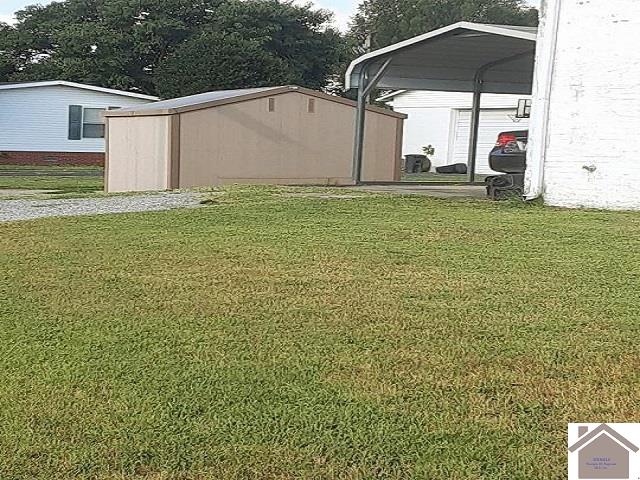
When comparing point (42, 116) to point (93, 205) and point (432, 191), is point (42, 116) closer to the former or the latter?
point (432, 191)

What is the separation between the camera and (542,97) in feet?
36.3

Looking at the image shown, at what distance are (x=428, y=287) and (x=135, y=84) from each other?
37.8m

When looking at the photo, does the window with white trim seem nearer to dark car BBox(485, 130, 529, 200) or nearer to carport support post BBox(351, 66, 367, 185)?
carport support post BBox(351, 66, 367, 185)

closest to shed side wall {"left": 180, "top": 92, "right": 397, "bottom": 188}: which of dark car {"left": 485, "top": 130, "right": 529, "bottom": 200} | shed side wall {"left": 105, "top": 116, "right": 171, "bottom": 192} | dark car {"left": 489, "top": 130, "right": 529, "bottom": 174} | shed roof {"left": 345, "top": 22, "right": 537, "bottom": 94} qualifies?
shed side wall {"left": 105, "top": 116, "right": 171, "bottom": 192}

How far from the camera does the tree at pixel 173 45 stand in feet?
127

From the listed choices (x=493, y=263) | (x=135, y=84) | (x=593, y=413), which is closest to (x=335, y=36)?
(x=135, y=84)

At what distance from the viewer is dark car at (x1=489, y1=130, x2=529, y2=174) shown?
13367mm

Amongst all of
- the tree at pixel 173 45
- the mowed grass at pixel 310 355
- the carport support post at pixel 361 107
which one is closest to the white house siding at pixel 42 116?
the tree at pixel 173 45

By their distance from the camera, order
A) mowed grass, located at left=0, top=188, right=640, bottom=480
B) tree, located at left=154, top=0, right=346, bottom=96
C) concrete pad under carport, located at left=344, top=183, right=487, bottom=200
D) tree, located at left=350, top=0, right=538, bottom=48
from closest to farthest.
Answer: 1. mowed grass, located at left=0, top=188, right=640, bottom=480
2. concrete pad under carport, located at left=344, top=183, right=487, bottom=200
3. tree, located at left=154, top=0, right=346, bottom=96
4. tree, located at left=350, top=0, right=538, bottom=48

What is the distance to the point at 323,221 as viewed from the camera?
29.5 feet

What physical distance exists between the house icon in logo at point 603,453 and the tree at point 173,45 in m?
35.6

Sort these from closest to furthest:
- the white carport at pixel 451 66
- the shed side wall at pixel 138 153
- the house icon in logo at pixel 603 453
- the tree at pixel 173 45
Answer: the house icon in logo at pixel 603 453 → the white carport at pixel 451 66 → the shed side wall at pixel 138 153 → the tree at pixel 173 45

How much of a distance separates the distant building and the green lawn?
1041 mm

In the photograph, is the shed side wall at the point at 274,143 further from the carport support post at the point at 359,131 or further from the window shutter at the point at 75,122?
the window shutter at the point at 75,122
